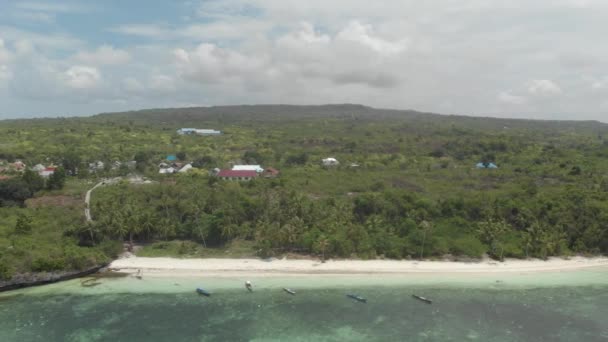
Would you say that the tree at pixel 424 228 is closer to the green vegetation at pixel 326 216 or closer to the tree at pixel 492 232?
the green vegetation at pixel 326 216

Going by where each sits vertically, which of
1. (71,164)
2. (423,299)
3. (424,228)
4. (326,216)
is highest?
(71,164)

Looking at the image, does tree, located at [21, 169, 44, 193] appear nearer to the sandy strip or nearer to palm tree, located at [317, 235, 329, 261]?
the sandy strip

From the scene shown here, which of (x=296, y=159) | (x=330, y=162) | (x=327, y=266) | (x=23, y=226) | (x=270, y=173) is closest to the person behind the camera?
(x=327, y=266)

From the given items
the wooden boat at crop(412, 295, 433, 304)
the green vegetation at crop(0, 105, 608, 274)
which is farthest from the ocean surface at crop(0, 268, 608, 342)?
the green vegetation at crop(0, 105, 608, 274)

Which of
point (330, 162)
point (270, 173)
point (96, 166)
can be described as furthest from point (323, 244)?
point (96, 166)

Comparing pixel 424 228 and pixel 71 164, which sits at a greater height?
pixel 71 164

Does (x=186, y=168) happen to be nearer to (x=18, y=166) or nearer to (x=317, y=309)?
(x=18, y=166)

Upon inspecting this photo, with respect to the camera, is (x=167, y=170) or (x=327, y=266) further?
(x=167, y=170)
